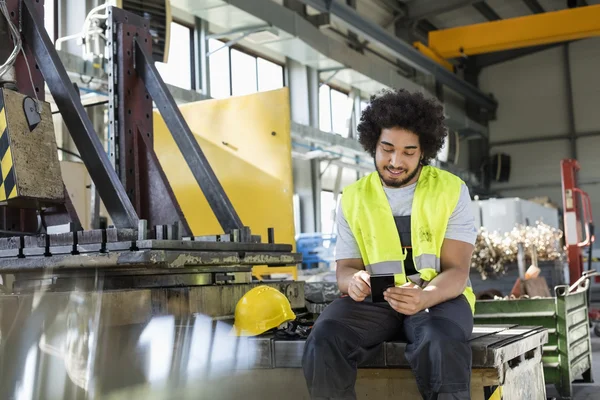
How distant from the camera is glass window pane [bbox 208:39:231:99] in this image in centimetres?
998

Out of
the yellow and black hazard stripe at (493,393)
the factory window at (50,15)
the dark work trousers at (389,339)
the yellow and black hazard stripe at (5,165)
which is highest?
the factory window at (50,15)

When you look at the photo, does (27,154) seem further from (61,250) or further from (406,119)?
(406,119)

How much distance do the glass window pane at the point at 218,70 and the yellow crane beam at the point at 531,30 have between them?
14.7 ft

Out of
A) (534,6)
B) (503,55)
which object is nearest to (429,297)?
(534,6)

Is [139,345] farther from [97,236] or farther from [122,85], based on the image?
[122,85]

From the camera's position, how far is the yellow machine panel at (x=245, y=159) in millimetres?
5457

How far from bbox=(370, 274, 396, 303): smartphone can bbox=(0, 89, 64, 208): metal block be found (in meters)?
1.56

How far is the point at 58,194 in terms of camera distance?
308 cm

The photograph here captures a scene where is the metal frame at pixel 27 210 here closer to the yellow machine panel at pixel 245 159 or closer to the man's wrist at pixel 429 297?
the man's wrist at pixel 429 297

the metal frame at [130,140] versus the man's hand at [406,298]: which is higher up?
the metal frame at [130,140]

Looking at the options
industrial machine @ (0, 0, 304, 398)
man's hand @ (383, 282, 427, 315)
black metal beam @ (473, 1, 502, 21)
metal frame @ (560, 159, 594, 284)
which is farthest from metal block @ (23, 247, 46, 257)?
black metal beam @ (473, 1, 502, 21)

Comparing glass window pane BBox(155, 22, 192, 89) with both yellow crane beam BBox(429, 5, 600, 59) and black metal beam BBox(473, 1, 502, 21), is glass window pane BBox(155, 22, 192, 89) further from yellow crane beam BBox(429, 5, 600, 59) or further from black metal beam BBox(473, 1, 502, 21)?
black metal beam BBox(473, 1, 502, 21)

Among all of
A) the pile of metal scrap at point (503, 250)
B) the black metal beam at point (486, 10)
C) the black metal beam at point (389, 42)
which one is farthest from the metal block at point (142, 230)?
the black metal beam at point (486, 10)

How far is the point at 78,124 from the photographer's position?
3146 mm
